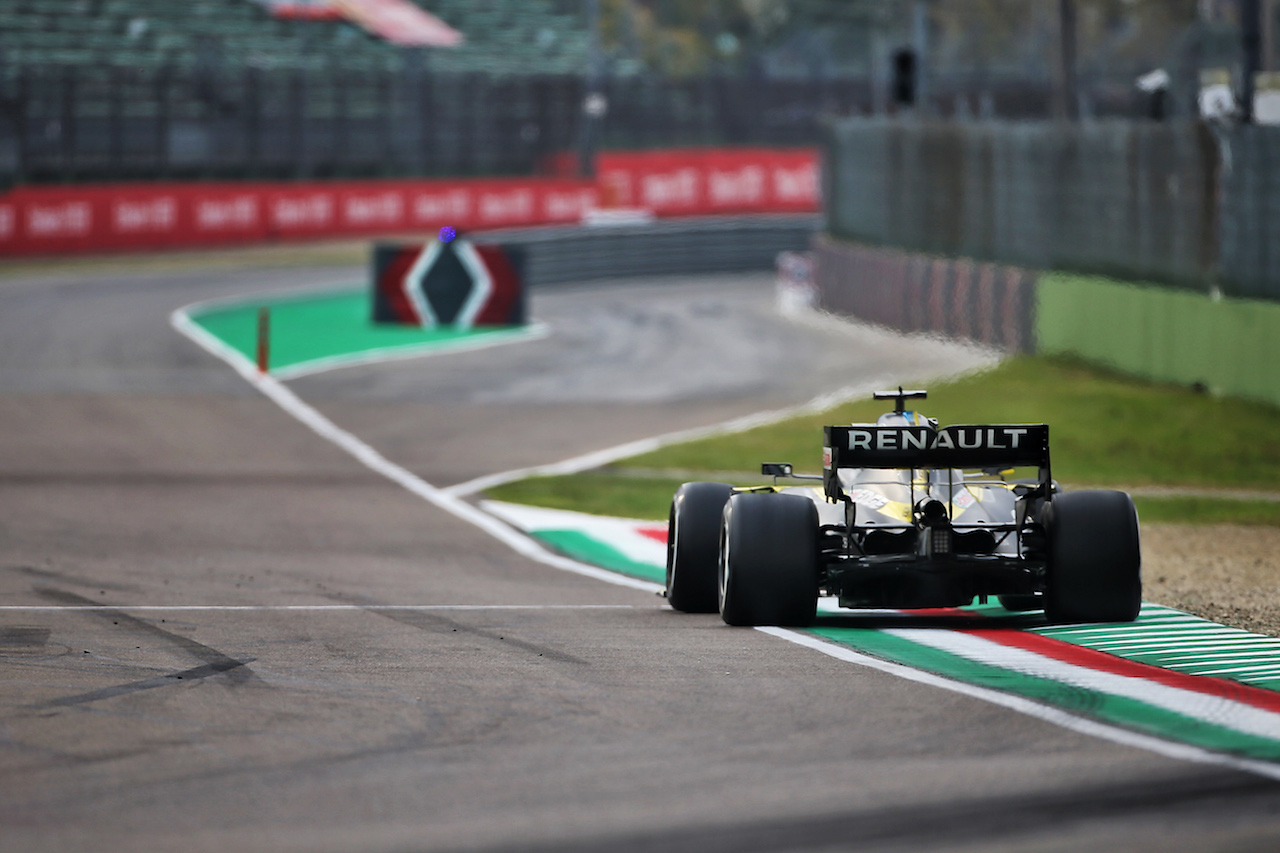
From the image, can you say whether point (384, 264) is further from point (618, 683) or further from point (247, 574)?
point (618, 683)

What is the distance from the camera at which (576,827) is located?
6.18 meters

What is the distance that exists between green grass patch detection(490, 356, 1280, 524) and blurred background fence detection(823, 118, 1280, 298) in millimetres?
1621

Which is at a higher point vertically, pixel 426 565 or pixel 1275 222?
pixel 1275 222

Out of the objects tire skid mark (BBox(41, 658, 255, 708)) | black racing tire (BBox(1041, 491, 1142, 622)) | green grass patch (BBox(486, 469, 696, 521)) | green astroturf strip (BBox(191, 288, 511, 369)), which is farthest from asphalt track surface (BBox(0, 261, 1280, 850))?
green astroturf strip (BBox(191, 288, 511, 369))

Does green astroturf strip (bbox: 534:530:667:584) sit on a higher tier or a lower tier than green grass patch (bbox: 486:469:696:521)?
higher

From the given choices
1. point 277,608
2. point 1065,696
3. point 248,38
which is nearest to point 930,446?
point 1065,696

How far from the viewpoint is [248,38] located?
62125 millimetres

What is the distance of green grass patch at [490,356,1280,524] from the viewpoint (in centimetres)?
1862

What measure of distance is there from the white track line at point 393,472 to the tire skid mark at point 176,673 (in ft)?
12.1

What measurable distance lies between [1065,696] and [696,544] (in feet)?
11.3

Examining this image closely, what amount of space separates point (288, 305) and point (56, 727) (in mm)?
32933

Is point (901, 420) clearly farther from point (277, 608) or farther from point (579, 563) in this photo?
point (579, 563)

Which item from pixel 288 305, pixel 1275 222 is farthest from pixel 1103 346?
pixel 288 305

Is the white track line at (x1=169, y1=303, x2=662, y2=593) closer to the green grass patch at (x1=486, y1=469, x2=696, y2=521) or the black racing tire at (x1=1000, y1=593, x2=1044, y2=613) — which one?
the green grass patch at (x1=486, y1=469, x2=696, y2=521)
